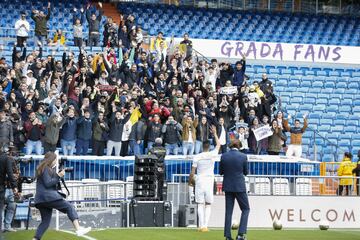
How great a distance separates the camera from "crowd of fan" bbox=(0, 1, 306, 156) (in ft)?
94.6

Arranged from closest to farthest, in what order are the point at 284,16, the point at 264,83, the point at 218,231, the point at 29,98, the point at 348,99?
the point at 218,231
the point at 29,98
the point at 264,83
the point at 348,99
the point at 284,16

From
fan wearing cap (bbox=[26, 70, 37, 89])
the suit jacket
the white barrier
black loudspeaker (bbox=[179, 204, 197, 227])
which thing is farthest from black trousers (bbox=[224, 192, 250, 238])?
fan wearing cap (bbox=[26, 70, 37, 89])

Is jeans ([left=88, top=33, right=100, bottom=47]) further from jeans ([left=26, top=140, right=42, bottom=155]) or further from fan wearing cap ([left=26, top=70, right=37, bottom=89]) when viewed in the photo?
jeans ([left=26, top=140, right=42, bottom=155])

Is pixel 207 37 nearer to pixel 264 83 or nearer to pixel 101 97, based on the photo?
pixel 264 83

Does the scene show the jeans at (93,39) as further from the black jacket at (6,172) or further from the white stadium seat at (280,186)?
the black jacket at (6,172)

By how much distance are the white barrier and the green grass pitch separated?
270 centimetres

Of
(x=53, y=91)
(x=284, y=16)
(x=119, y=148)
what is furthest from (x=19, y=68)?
(x=284, y=16)

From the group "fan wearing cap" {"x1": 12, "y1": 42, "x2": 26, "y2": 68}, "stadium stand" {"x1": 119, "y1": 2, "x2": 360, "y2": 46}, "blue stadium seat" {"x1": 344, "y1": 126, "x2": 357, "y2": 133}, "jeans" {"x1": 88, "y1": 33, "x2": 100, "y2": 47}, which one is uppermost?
"stadium stand" {"x1": 119, "y1": 2, "x2": 360, "y2": 46}

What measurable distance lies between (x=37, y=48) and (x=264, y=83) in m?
7.73

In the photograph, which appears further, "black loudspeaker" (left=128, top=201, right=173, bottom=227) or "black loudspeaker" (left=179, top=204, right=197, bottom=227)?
"black loudspeaker" (left=179, top=204, right=197, bottom=227)

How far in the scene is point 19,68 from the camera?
3062cm

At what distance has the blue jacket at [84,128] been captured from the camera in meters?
29.0

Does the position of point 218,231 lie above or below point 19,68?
below

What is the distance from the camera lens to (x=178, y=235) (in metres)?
20.7
